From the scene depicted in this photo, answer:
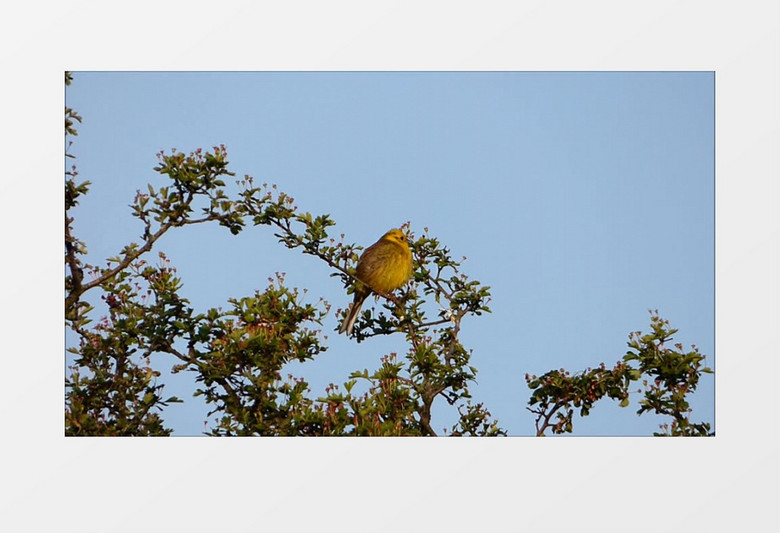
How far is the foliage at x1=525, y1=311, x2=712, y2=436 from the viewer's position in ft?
15.7

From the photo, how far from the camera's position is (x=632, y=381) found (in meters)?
4.80

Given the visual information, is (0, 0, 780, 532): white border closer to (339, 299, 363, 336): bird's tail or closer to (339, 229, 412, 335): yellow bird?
(339, 299, 363, 336): bird's tail

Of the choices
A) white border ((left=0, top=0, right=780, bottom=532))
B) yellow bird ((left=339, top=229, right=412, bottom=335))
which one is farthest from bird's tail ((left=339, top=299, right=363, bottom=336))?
white border ((left=0, top=0, right=780, bottom=532))

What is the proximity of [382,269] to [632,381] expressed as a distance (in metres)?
1.25

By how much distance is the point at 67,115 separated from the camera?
5.03m

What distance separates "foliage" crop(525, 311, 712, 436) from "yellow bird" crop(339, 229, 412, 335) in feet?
2.50

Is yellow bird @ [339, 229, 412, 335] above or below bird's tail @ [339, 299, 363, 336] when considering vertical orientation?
above
